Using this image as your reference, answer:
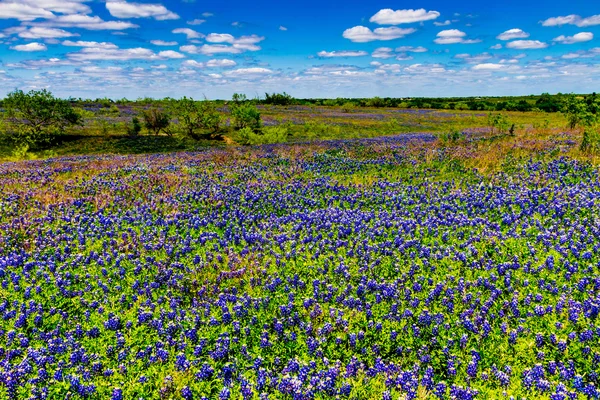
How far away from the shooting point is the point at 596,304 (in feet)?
16.5

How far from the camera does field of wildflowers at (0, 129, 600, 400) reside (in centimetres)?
431

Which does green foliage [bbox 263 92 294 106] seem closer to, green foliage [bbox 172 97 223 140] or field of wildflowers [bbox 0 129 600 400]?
green foliage [bbox 172 97 223 140]

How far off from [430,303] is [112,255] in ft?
19.0

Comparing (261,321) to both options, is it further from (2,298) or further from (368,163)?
(368,163)

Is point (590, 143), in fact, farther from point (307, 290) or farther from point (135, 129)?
point (135, 129)

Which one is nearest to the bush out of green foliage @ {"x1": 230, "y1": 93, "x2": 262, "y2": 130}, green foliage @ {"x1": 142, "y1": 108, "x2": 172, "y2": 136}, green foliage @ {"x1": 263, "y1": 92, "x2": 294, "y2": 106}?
green foliage @ {"x1": 230, "y1": 93, "x2": 262, "y2": 130}

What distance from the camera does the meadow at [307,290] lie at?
4316mm

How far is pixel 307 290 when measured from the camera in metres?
6.25

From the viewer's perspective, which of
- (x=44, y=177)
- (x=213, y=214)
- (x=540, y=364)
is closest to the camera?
(x=540, y=364)

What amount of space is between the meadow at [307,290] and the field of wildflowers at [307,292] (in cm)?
3

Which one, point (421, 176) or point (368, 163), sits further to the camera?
point (368, 163)

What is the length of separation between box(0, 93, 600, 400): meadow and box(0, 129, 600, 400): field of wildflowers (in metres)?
0.03

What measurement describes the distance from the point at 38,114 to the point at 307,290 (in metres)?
47.4

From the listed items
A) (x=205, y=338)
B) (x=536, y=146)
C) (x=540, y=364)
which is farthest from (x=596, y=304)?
(x=536, y=146)
